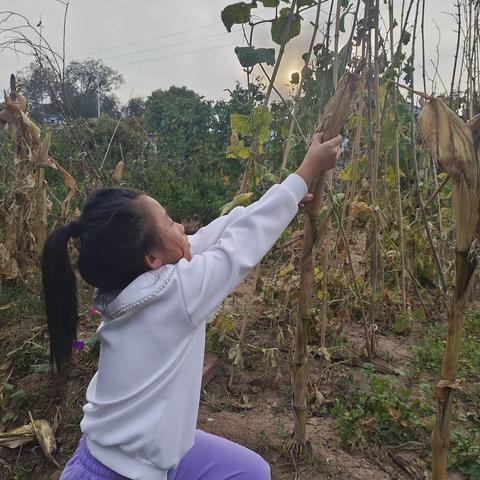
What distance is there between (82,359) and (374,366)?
1288 mm

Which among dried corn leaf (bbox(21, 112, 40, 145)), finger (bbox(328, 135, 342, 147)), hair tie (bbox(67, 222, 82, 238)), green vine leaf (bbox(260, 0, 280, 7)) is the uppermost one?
green vine leaf (bbox(260, 0, 280, 7))

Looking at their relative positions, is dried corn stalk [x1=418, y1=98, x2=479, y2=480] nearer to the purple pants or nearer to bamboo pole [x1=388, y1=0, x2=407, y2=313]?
the purple pants

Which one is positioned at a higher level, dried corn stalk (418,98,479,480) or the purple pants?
dried corn stalk (418,98,479,480)

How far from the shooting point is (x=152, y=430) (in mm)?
1044

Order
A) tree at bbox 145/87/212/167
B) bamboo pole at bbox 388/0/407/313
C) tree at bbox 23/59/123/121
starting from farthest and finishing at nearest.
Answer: tree at bbox 145/87/212/167 → tree at bbox 23/59/123/121 → bamboo pole at bbox 388/0/407/313

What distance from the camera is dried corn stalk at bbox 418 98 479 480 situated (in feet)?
3.24

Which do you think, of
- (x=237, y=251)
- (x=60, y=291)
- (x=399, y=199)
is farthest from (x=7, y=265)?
(x=237, y=251)

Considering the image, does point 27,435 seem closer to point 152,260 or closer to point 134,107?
point 152,260

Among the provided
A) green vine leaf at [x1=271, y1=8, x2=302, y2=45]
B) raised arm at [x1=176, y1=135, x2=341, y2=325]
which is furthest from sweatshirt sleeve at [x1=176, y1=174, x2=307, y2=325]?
green vine leaf at [x1=271, y1=8, x2=302, y2=45]

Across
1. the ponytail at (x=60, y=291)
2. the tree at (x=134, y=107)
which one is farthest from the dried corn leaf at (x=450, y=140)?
the tree at (x=134, y=107)

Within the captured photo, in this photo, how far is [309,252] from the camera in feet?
4.62

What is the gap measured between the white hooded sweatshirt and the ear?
0.8 inches

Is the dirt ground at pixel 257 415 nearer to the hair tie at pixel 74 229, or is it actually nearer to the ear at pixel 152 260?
the ear at pixel 152 260

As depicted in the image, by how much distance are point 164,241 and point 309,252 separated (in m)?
0.45
